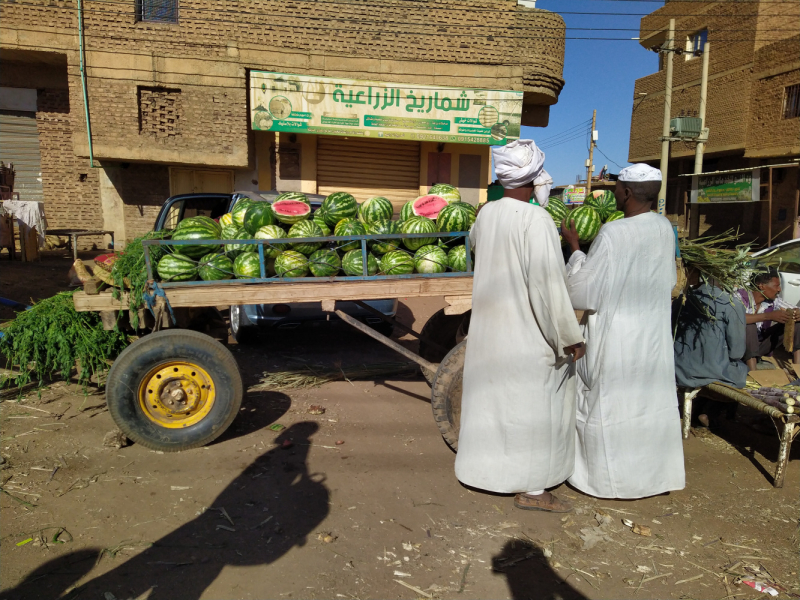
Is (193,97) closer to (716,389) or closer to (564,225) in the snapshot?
(564,225)

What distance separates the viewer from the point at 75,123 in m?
12.9

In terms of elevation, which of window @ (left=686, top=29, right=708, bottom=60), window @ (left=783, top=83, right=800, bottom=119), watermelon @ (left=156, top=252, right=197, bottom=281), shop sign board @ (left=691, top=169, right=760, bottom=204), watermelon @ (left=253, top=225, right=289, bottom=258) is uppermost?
window @ (left=686, top=29, right=708, bottom=60)

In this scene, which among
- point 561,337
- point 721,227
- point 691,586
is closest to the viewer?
point 691,586

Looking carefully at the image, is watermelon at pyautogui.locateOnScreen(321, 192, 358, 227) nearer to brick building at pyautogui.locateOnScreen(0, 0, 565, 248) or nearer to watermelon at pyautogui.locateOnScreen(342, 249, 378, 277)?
watermelon at pyautogui.locateOnScreen(342, 249, 378, 277)

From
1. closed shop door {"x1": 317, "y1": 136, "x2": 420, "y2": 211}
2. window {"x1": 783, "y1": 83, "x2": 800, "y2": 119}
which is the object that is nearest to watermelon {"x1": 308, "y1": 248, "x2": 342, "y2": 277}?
closed shop door {"x1": 317, "y1": 136, "x2": 420, "y2": 211}

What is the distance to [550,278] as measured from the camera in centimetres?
288

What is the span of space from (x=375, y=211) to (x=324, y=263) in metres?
0.84

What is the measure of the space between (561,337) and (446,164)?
13.7m

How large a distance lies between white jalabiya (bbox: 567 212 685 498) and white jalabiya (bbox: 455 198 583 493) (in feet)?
0.61

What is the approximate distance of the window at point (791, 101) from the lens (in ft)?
55.5

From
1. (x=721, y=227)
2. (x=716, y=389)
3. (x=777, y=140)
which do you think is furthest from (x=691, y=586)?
(x=721, y=227)

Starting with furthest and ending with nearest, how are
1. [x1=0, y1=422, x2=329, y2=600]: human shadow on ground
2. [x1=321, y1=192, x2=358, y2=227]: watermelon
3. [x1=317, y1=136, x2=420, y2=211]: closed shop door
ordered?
[x1=317, y1=136, x2=420, y2=211]: closed shop door < [x1=321, y1=192, x2=358, y2=227]: watermelon < [x1=0, y1=422, x2=329, y2=600]: human shadow on ground

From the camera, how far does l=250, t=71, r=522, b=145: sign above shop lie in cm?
1361

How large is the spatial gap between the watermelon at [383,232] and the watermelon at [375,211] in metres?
0.12
